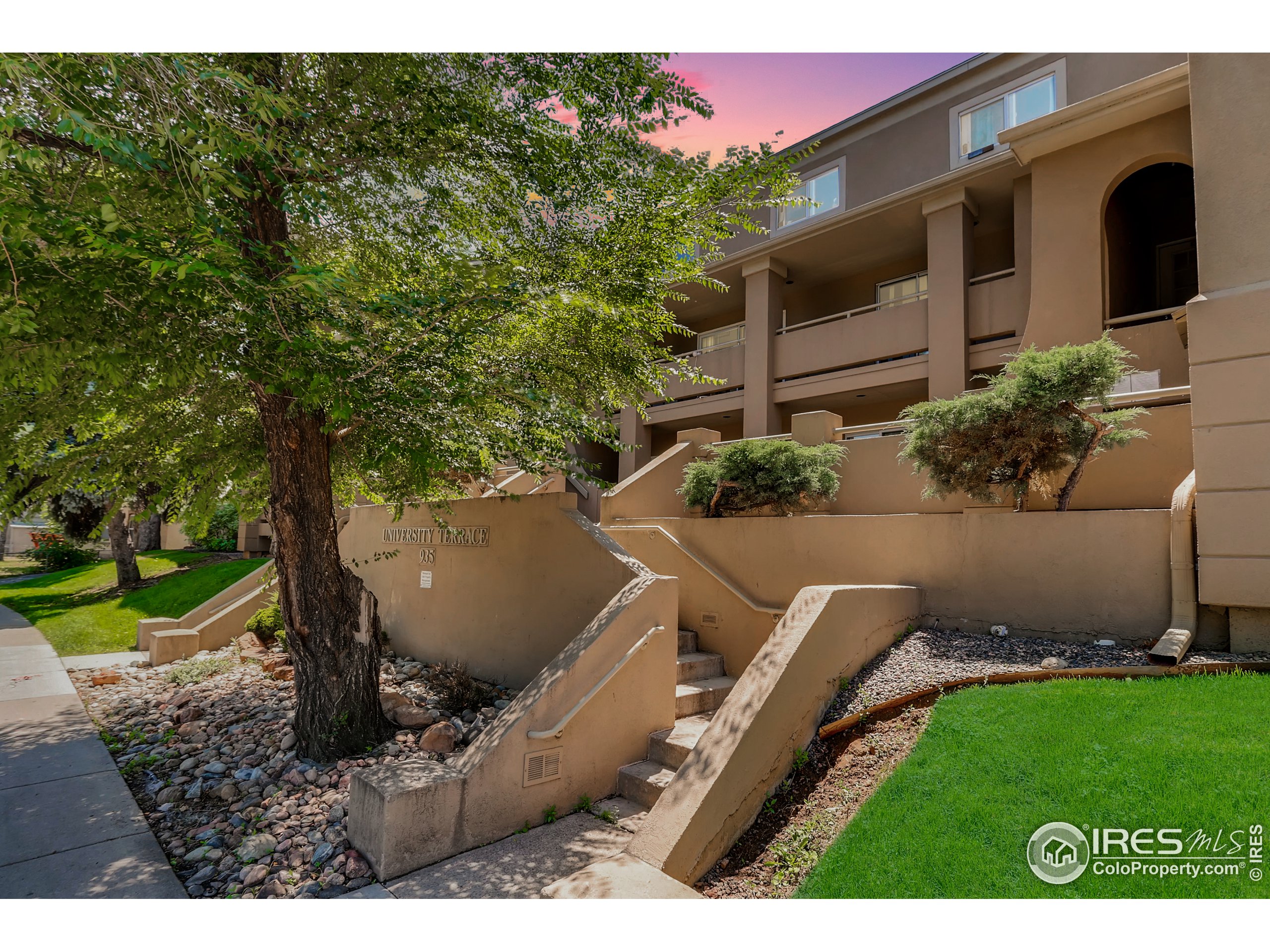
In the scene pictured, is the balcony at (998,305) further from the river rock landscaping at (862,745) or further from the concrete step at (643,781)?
the concrete step at (643,781)

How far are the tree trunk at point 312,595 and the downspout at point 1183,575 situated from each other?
22.8ft

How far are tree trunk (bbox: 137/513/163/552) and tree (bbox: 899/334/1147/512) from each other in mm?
23186

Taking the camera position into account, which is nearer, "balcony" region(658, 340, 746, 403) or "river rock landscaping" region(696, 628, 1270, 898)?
"river rock landscaping" region(696, 628, 1270, 898)

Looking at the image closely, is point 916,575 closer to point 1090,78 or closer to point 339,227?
point 339,227

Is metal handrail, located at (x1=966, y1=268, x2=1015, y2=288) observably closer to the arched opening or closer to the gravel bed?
the arched opening

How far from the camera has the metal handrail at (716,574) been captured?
7.95 meters

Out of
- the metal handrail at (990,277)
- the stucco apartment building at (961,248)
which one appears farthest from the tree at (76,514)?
the metal handrail at (990,277)

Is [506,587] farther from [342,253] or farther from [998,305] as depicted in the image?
[998,305]

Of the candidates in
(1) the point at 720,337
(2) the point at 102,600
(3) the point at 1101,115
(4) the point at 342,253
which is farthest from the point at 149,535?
(3) the point at 1101,115

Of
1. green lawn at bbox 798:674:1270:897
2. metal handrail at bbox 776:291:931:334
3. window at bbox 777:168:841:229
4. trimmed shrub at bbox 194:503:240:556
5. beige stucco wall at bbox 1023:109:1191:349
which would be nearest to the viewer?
green lawn at bbox 798:674:1270:897

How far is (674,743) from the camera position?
5.71 metres

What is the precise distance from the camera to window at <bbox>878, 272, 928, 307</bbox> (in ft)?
49.6

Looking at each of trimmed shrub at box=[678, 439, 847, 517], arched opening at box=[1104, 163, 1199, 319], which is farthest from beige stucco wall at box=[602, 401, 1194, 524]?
arched opening at box=[1104, 163, 1199, 319]
